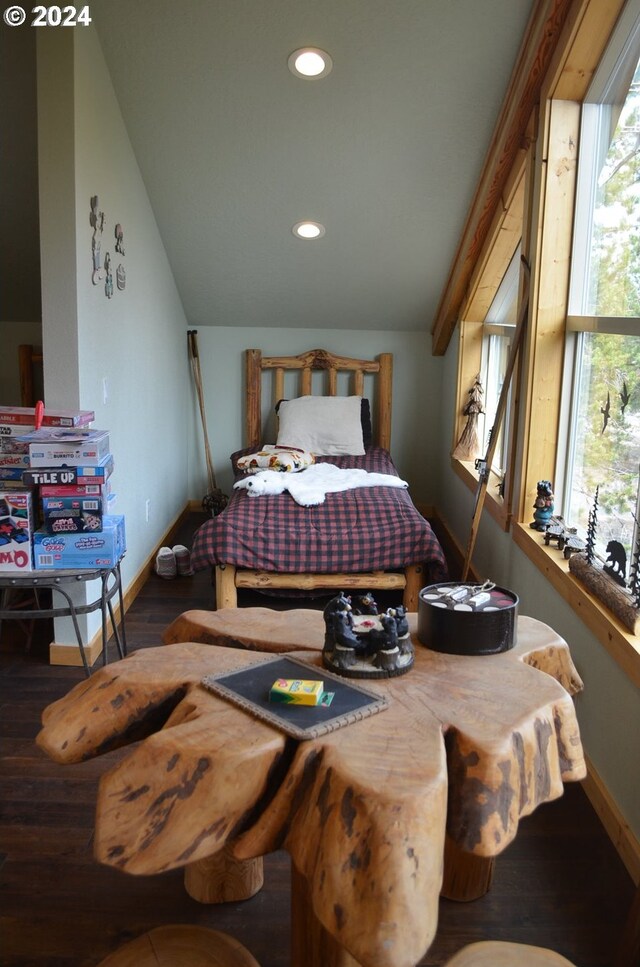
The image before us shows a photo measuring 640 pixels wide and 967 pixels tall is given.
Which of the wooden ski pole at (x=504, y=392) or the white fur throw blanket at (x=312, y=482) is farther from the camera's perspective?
the white fur throw blanket at (x=312, y=482)

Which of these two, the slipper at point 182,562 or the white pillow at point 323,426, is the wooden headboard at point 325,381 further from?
the slipper at point 182,562

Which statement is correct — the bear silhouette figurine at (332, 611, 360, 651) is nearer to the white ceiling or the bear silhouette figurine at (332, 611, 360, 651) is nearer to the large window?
the large window

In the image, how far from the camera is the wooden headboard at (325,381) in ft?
16.0

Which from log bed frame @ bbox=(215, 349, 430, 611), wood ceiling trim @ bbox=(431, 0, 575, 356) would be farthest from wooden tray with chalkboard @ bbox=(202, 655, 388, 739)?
log bed frame @ bbox=(215, 349, 430, 611)

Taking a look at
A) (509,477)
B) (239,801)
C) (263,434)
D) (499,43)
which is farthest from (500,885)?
(263,434)

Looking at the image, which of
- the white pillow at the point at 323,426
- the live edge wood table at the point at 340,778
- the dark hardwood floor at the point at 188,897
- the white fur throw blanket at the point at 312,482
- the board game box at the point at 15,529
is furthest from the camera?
the white pillow at the point at 323,426

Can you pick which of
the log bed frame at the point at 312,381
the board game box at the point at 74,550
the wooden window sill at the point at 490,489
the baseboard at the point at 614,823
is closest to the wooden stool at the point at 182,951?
the baseboard at the point at 614,823

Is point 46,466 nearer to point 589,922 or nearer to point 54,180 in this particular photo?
point 54,180

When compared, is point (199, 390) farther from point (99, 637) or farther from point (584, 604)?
point (584, 604)

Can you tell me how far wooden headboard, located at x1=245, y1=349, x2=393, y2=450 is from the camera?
16.0ft

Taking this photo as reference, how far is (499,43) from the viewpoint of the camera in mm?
2797

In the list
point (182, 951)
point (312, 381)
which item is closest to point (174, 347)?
point (312, 381)

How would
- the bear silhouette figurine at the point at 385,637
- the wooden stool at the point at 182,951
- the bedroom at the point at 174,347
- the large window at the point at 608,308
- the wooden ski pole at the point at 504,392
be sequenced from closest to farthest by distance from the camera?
the wooden stool at the point at 182,951 → the bear silhouette figurine at the point at 385,637 → the large window at the point at 608,308 → the bedroom at the point at 174,347 → the wooden ski pole at the point at 504,392

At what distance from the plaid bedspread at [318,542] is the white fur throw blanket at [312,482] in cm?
18
